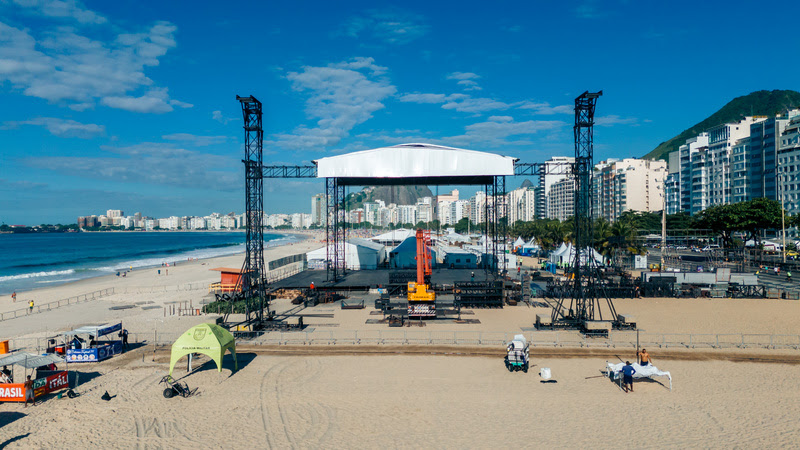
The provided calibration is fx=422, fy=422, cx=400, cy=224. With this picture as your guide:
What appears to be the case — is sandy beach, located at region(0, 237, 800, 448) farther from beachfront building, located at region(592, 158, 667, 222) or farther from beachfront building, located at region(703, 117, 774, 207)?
beachfront building, located at region(592, 158, 667, 222)

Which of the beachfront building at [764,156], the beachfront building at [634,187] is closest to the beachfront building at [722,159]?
the beachfront building at [764,156]

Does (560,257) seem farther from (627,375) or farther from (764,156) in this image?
(764,156)

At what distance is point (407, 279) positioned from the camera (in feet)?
112

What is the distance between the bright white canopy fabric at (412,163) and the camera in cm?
3338

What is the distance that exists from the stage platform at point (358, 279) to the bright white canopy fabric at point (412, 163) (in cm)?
926

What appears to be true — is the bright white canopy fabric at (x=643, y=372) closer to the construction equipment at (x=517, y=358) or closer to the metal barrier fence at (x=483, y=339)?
the construction equipment at (x=517, y=358)

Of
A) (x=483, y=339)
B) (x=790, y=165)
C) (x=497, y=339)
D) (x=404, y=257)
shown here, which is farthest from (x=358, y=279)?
(x=790, y=165)

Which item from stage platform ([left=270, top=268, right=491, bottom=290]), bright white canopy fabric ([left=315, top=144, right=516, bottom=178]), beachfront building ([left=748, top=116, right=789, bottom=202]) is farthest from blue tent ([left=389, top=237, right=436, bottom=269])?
beachfront building ([left=748, top=116, right=789, bottom=202])

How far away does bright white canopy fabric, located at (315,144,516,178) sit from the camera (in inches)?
1314

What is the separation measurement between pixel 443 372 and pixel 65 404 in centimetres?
1330

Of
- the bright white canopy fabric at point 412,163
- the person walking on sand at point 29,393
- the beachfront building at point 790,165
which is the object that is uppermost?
the beachfront building at point 790,165

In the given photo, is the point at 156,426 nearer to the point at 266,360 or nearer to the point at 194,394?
the point at 194,394

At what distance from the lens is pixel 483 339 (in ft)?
70.8

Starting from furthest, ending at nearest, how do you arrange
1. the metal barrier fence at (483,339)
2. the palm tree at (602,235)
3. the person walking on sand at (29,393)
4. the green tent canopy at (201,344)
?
the palm tree at (602,235), the metal barrier fence at (483,339), the green tent canopy at (201,344), the person walking on sand at (29,393)
